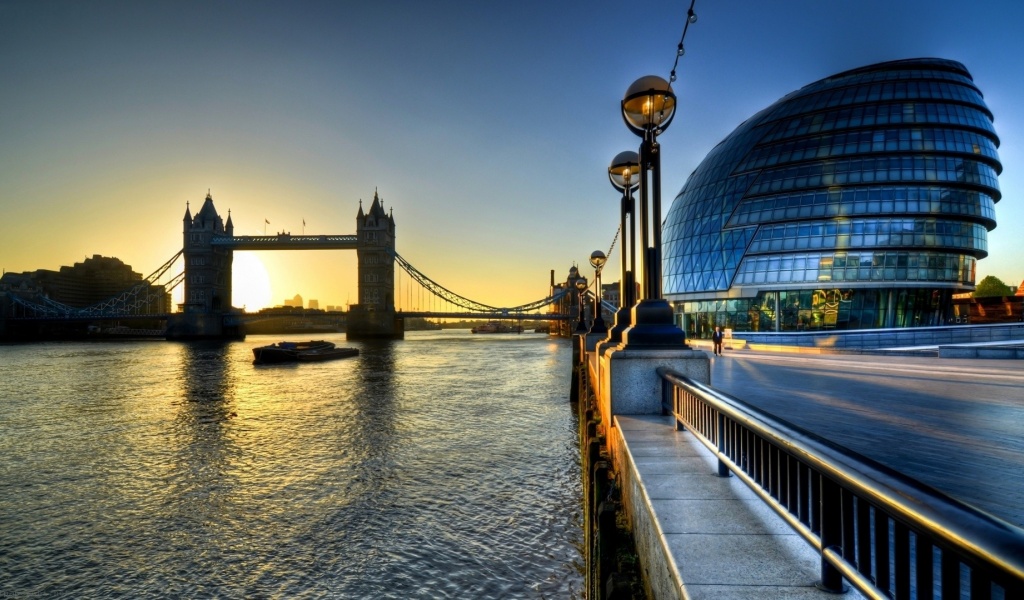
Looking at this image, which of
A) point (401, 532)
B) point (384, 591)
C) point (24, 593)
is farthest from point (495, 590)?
point (24, 593)

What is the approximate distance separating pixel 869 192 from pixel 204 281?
123 m

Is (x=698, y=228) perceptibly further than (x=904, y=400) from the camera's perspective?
Yes

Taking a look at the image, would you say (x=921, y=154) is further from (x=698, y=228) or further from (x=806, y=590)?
(x=806, y=590)

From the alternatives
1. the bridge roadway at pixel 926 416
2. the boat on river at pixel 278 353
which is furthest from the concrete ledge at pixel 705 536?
the boat on river at pixel 278 353

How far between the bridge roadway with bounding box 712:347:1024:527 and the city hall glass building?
125 ft

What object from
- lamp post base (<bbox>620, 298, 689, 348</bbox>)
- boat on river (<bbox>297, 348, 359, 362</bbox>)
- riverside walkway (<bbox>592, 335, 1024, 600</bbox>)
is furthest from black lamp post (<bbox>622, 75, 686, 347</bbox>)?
boat on river (<bbox>297, 348, 359, 362</bbox>)

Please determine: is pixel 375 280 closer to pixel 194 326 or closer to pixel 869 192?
pixel 194 326

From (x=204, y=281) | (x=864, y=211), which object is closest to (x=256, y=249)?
(x=204, y=281)

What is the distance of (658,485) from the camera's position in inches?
159

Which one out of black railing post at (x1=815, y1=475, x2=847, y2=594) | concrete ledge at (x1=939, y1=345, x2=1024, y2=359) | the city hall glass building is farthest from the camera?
the city hall glass building

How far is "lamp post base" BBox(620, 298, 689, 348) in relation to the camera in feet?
21.6

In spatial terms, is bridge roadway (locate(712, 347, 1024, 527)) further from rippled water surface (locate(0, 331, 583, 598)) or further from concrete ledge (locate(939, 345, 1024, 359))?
rippled water surface (locate(0, 331, 583, 598))

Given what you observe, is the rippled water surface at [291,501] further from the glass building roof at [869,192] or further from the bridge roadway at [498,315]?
the bridge roadway at [498,315]

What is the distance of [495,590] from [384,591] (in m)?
1.49
